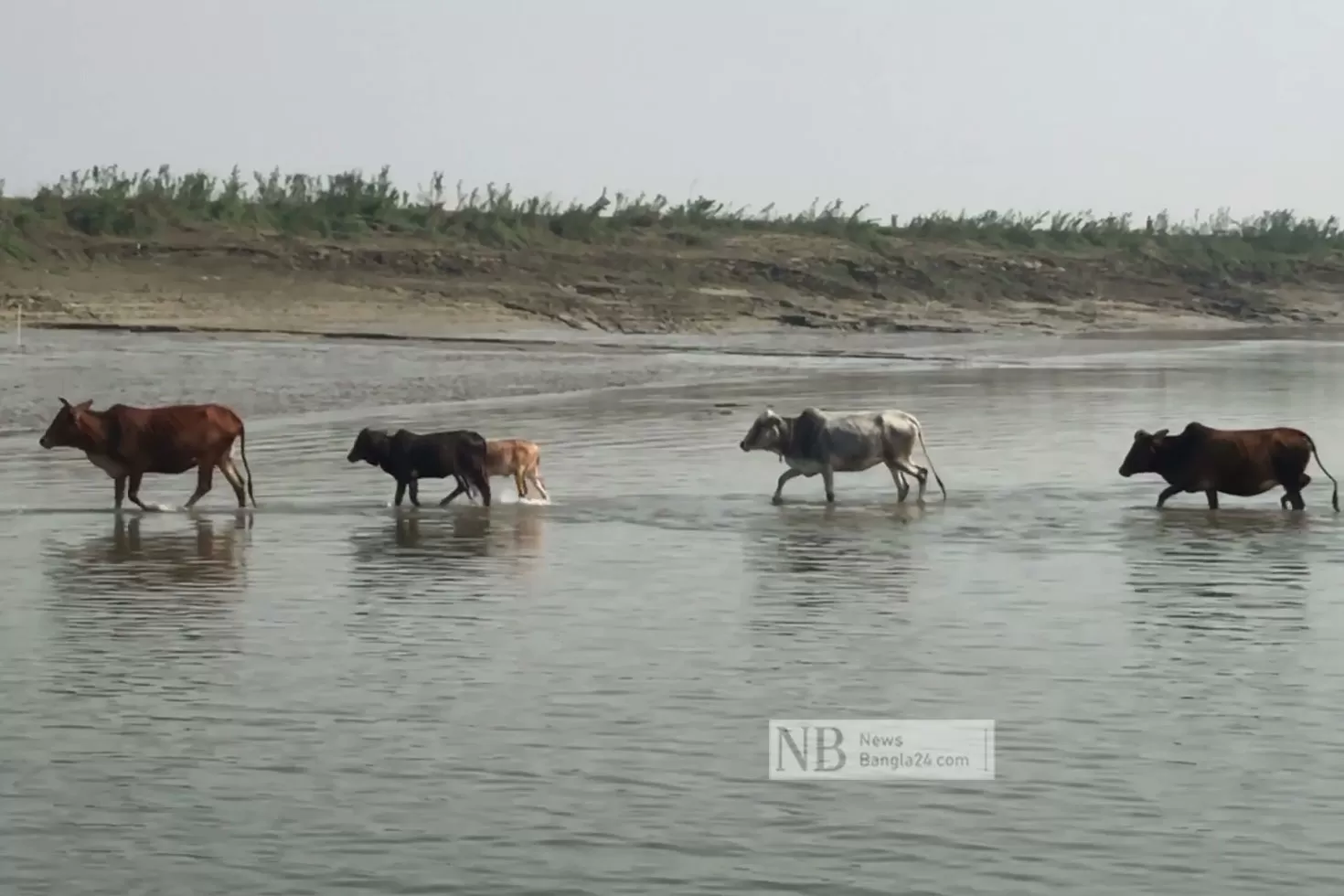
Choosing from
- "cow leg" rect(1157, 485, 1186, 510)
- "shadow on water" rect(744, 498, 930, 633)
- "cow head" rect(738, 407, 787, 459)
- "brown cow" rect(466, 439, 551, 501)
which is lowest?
"shadow on water" rect(744, 498, 930, 633)

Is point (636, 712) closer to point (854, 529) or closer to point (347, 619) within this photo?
point (347, 619)

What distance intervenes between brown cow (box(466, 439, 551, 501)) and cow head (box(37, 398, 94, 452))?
8.35 ft

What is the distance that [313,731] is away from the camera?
29.0 feet

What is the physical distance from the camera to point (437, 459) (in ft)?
56.1

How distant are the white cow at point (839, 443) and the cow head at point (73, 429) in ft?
14.8

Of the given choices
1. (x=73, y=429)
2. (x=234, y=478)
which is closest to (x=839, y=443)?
(x=234, y=478)

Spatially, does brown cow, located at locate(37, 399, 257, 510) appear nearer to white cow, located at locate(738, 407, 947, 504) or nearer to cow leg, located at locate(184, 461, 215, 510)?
cow leg, located at locate(184, 461, 215, 510)

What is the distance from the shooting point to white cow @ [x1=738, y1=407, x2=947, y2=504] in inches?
699

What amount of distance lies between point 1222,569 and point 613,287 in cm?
3912

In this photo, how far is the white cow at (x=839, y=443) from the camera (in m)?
17.8

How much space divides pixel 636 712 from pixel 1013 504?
851 cm

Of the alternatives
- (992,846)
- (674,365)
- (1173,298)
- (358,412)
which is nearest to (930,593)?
(992,846)

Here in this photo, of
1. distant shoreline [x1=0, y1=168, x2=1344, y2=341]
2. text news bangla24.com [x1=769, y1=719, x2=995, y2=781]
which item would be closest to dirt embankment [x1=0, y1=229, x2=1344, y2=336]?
distant shoreline [x1=0, y1=168, x2=1344, y2=341]

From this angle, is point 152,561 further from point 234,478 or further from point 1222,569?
point 1222,569
